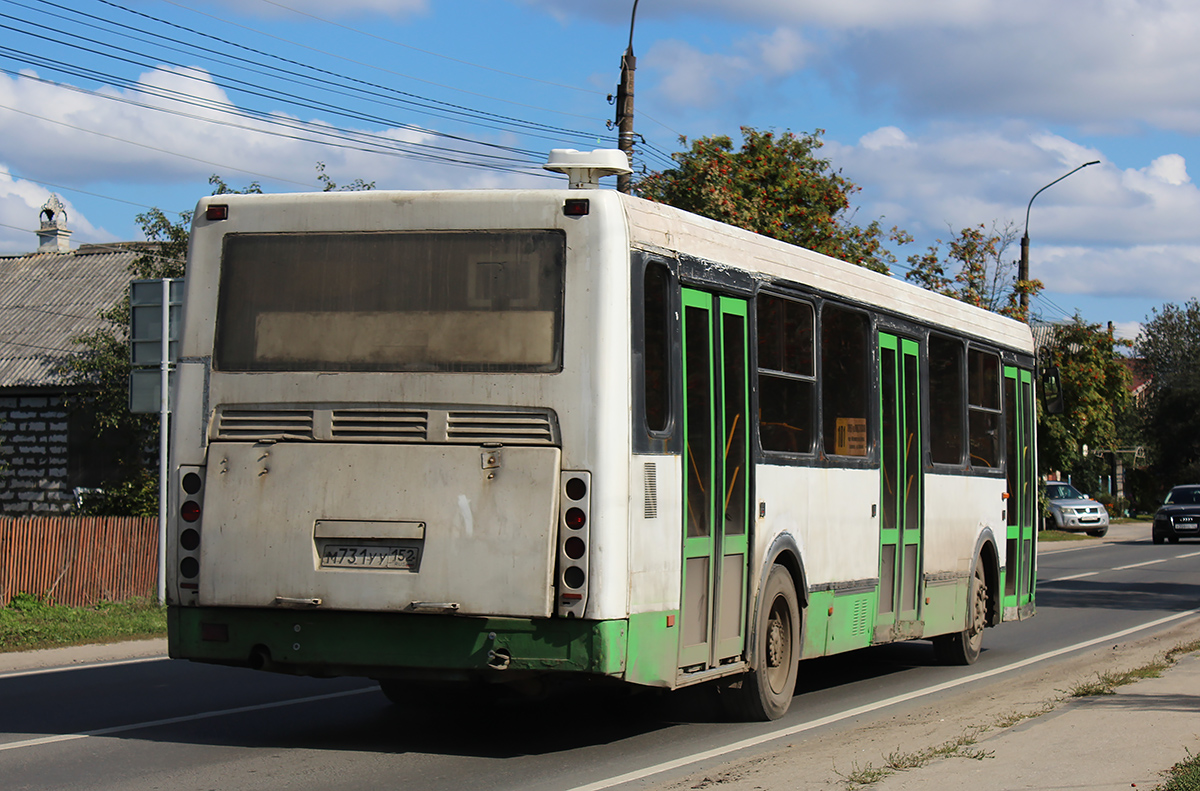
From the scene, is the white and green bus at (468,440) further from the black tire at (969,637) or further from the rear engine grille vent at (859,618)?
the black tire at (969,637)

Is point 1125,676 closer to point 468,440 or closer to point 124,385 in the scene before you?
point 468,440

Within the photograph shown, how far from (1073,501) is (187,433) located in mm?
44535

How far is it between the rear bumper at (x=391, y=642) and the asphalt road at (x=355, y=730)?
569 mm

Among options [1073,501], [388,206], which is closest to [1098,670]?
[388,206]

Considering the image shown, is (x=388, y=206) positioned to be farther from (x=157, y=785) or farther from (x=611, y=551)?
(x=157, y=785)

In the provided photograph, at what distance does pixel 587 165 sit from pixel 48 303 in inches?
1151

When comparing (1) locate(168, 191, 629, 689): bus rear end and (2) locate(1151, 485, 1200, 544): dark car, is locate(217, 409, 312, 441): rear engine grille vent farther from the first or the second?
(2) locate(1151, 485, 1200, 544): dark car

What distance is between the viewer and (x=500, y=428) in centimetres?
802

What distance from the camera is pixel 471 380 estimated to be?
807 cm

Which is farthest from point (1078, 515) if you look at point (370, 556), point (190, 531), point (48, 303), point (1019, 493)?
point (190, 531)

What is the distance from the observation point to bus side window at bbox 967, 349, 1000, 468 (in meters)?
13.9

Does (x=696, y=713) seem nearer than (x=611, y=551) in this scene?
No

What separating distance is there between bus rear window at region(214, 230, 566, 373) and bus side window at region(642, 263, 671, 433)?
54 cm

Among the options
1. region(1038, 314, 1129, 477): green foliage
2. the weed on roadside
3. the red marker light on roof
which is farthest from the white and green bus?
region(1038, 314, 1129, 477): green foliage
